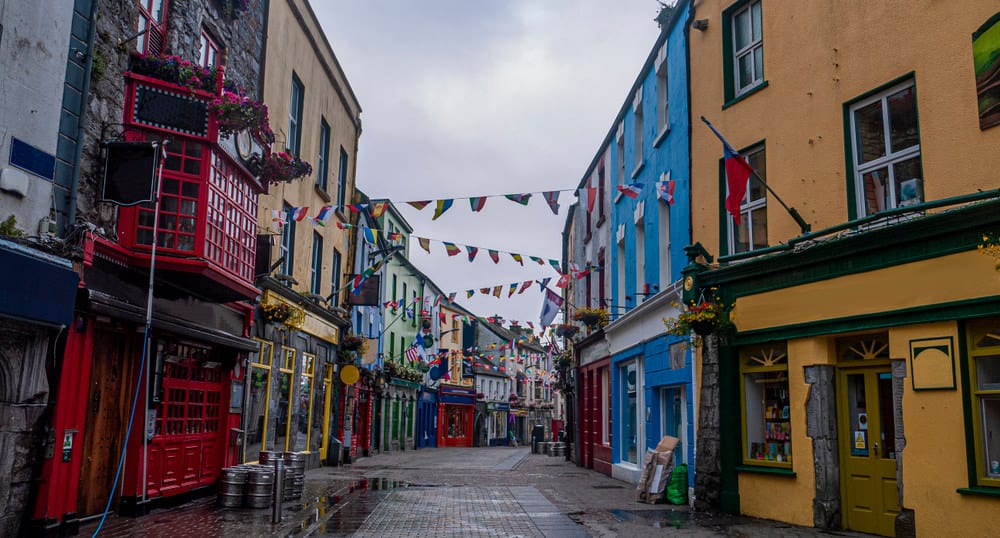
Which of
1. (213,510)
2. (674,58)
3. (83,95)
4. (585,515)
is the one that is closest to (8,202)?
(83,95)

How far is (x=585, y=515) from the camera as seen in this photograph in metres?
12.4

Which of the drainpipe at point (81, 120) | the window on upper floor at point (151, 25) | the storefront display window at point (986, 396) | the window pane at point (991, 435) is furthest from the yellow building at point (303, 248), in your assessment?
the window pane at point (991, 435)

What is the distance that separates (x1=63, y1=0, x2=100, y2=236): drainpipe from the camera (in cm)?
957

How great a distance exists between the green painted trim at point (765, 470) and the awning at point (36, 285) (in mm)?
9428

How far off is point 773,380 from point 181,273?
8.88 m

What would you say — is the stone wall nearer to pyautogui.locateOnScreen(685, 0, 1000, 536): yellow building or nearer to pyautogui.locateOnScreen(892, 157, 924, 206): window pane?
pyautogui.locateOnScreen(685, 0, 1000, 536): yellow building

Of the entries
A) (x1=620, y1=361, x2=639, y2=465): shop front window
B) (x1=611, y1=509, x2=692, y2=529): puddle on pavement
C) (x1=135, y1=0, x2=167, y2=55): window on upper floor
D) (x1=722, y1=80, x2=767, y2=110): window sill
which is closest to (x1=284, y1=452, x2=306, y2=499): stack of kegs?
(x1=611, y1=509, x2=692, y2=529): puddle on pavement

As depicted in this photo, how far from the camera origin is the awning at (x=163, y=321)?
32.5 ft

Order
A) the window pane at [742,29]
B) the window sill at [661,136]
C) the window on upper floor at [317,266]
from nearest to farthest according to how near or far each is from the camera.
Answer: the window pane at [742,29]
the window sill at [661,136]
the window on upper floor at [317,266]

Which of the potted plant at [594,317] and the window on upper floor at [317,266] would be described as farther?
the potted plant at [594,317]

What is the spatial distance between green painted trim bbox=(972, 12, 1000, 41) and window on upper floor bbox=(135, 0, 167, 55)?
1055 centimetres

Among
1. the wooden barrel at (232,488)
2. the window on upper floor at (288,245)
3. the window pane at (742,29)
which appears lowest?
the wooden barrel at (232,488)

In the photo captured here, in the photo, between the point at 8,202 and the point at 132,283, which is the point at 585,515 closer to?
the point at 132,283

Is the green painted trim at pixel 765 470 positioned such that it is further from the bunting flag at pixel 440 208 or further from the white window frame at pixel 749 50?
the bunting flag at pixel 440 208
